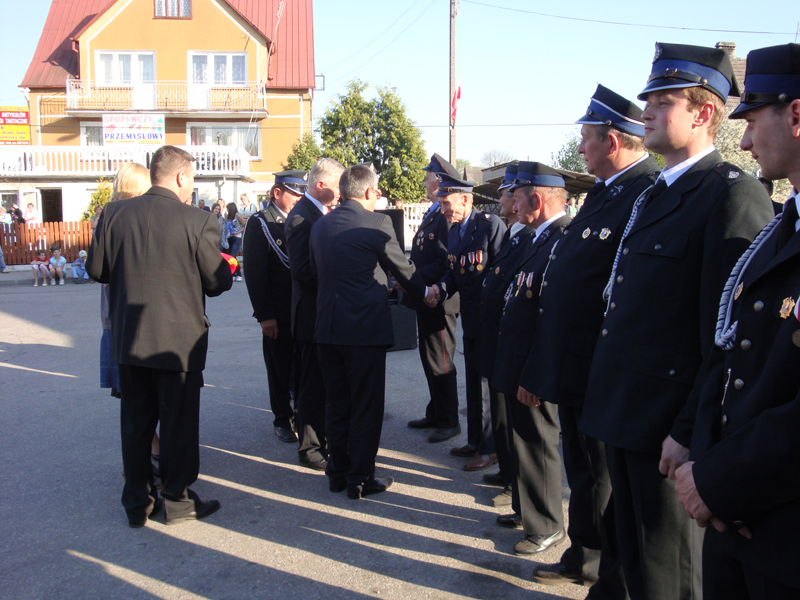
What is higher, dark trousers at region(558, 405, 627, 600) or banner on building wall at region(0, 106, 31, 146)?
banner on building wall at region(0, 106, 31, 146)

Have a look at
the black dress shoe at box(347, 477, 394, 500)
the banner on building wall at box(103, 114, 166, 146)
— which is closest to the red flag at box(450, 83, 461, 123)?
the banner on building wall at box(103, 114, 166, 146)

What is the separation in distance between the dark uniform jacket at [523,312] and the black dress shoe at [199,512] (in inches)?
75.5

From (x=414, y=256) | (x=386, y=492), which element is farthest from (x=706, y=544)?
(x=414, y=256)

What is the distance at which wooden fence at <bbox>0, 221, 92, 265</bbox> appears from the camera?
1955 centimetres

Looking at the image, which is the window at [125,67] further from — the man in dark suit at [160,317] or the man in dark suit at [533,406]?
the man in dark suit at [533,406]

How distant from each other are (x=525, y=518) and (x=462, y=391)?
10.5ft

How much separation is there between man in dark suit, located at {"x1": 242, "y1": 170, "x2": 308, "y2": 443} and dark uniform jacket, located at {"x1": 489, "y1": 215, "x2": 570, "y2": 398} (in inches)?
87.9

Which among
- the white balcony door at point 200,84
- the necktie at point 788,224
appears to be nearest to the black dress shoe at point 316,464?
the necktie at point 788,224

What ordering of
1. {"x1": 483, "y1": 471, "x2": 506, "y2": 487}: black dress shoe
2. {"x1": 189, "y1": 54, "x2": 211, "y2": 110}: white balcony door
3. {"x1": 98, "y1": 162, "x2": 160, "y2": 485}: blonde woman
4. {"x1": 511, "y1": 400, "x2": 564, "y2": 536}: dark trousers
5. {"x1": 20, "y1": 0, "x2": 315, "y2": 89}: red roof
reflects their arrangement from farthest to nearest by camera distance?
{"x1": 20, "y1": 0, "x2": 315, "y2": 89}: red roof, {"x1": 189, "y1": 54, "x2": 211, "y2": 110}: white balcony door, {"x1": 483, "y1": 471, "x2": 506, "y2": 487}: black dress shoe, {"x1": 98, "y1": 162, "x2": 160, "y2": 485}: blonde woman, {"x1": 511, "y1": 400, "x2": 564, "y2": 536}: dark trousers

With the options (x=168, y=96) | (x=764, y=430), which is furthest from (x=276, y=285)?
(x=168, y=96)

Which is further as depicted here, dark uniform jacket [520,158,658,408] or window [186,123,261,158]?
Answer: window [186,123,261,158]

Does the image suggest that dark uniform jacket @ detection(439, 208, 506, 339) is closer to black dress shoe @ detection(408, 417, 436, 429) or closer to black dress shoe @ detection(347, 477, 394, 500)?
black dress shoe @ detection(408, 417, 436, 429)

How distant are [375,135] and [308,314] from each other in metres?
21.5

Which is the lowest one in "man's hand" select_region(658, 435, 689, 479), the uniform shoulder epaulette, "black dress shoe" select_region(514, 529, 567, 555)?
"black dress shoe" select_region(514, 529, 567, 555)
